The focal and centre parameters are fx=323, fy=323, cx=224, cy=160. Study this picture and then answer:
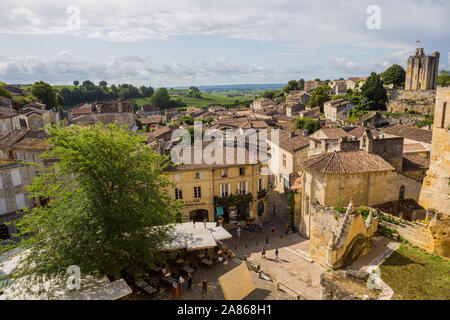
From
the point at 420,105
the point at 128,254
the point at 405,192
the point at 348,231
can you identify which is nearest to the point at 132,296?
the point at 128,254

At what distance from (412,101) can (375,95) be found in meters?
9.62

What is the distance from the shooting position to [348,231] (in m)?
21.1

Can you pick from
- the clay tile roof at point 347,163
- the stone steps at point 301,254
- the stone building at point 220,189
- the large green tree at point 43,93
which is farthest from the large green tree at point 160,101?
the stone steps at point 301,254

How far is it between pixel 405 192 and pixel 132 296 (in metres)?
24.4

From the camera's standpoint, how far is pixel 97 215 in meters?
17.9

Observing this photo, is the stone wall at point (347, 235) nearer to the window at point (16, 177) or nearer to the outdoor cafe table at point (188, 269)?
the outdoor cafe table at point (188, 269)

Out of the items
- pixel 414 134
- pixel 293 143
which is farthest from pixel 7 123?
pixel 414 134

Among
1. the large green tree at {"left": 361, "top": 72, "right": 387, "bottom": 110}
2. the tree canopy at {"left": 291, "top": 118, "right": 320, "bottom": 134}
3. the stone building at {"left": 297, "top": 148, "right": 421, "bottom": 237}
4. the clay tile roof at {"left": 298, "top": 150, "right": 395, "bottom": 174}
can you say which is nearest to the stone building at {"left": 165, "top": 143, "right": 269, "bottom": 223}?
the stone building at {"left": 297, "top": 148, "right": 421, "bottom": 237}

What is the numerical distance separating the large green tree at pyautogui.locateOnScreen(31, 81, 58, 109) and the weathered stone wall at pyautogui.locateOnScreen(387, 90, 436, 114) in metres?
98.1

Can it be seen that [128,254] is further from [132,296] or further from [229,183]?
[229,183]

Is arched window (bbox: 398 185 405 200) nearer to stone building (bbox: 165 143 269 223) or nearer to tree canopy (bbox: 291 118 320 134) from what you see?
stone building (bbox: 165 143 269 223)

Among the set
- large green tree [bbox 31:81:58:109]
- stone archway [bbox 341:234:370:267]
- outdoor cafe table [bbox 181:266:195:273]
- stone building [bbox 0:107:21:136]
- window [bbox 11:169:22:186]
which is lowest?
outdoor cafe table [bbox 181:266:195:273]

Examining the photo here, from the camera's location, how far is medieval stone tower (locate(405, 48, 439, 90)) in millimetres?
100312

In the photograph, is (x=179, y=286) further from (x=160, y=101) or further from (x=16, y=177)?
(x=160, y=101)
